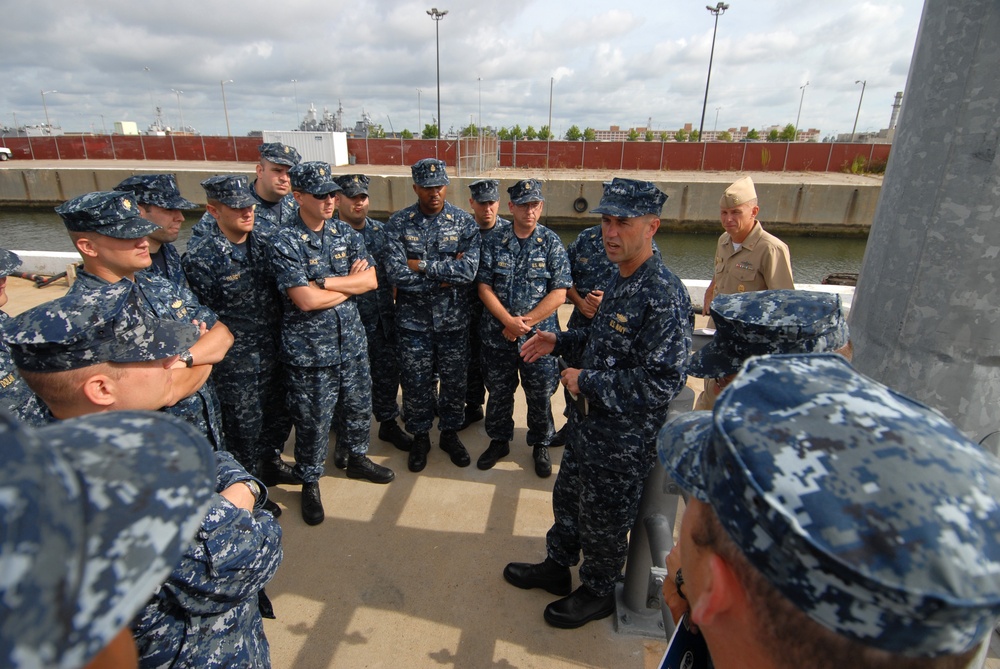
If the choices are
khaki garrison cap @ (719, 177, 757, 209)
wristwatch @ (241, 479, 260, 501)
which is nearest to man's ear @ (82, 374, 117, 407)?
wristwatch @ (241, 479, 260, 501)

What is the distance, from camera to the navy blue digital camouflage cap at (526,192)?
367 cm

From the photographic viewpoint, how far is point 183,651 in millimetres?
1335

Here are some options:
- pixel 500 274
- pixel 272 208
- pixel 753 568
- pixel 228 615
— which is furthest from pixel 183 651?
pixel 272 208

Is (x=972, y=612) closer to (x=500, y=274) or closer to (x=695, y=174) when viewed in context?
(x=500, y=274)

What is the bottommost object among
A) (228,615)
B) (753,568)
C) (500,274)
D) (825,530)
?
(228,615)

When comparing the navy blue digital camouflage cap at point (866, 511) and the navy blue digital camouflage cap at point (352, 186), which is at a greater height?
the navy blue digital camouflage cap at point (352, 186)

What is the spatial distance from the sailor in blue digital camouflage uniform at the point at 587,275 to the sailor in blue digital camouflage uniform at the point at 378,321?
130cm

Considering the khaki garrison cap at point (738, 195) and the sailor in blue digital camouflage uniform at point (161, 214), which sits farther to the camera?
the khaki garrison cap at point (738, 195)

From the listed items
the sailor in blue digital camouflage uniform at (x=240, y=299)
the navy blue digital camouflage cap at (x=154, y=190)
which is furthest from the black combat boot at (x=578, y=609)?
the navy blue digital camouflage cap at (x=154, y=190)

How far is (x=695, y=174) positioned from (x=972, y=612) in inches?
1152

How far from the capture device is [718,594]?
708 mm

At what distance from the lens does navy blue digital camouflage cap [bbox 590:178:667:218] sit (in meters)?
2.25

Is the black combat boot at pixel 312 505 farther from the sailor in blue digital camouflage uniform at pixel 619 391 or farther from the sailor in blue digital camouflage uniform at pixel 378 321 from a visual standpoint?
the sailor in blue digital camouflage uniform at pixel 619 391

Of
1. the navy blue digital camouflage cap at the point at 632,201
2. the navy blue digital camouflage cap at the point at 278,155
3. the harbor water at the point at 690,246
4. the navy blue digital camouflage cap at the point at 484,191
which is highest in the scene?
the navy blue digital camouflage cap at the point at 278,155
